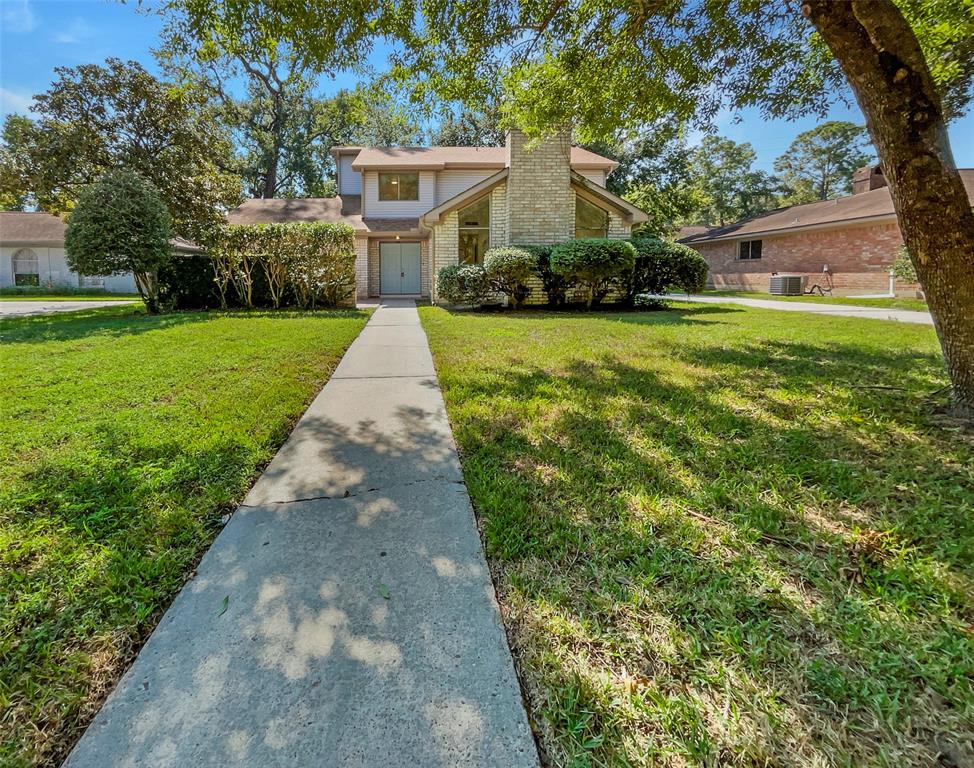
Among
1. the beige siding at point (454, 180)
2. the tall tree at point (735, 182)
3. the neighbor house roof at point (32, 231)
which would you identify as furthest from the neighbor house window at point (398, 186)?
the tall tree at point (735, 182)

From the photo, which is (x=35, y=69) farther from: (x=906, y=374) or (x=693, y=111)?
(x=906, y=374)

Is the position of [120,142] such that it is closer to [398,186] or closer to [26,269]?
[398,186]

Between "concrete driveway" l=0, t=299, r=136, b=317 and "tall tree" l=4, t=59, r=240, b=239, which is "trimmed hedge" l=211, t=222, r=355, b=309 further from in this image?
"concrete driveway" l=0, t=299, r=136, b=317

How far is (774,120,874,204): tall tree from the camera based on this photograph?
41.9 metres

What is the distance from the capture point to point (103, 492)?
2625 mm

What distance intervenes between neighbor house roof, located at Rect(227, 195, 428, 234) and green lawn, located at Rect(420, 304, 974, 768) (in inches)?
618

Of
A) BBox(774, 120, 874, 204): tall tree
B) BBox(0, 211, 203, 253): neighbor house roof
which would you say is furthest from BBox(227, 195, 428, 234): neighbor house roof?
BBox(774, 120, 874, 204): tall tree

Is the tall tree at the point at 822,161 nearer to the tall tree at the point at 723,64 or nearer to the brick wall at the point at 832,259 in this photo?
the brick wall at the point at 832,259

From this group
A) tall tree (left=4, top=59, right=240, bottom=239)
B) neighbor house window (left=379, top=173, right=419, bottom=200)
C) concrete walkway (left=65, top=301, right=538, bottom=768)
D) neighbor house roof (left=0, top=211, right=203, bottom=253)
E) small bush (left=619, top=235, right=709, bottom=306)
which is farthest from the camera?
neighbor house roof (left=0, top=211, right=203, bottom=253)

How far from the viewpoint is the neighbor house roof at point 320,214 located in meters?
18.5

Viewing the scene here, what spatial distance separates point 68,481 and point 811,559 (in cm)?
390

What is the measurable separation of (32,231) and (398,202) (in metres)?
20.6

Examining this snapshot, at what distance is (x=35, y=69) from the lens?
12.9 m

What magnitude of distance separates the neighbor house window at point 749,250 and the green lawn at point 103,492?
25993 millimetres
